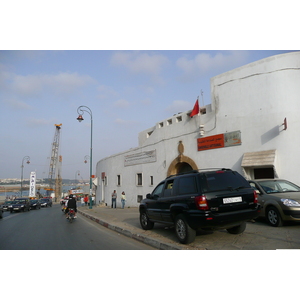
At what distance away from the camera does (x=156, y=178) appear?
18203 millimetres

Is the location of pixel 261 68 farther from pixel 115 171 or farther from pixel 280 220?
pixel 115 171

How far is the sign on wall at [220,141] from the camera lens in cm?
1282

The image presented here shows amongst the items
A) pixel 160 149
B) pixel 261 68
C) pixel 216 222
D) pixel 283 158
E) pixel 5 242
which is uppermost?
pixel 261 68

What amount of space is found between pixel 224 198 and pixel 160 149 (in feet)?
40.5

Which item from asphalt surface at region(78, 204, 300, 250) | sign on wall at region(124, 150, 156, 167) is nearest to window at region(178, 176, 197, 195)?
asphalt surface at region(78, 204, 300, 250)

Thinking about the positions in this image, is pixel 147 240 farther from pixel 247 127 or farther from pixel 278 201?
pixel 247 127

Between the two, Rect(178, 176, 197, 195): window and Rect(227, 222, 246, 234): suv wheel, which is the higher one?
Rect(178, 176, 197, 195): window

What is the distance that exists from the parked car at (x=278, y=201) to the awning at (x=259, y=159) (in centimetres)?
258

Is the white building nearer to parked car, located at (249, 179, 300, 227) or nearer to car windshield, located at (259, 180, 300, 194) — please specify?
car windshield, located at (259, 180, 300, 194)

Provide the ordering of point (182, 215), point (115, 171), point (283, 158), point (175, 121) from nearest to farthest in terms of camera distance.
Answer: point (182, 215)
point (283, 158)
point (175, 121)
point (115, 171)

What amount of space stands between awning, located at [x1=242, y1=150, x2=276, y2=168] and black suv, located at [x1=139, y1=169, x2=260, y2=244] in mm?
5364

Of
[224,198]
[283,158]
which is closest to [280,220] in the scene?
[224,198]

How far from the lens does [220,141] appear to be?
1355cm

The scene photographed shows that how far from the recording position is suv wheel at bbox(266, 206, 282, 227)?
755cm
